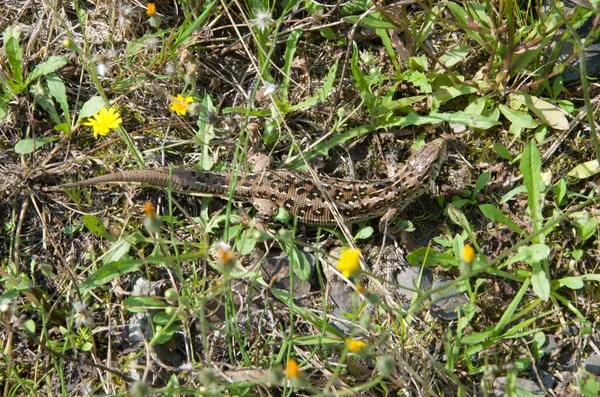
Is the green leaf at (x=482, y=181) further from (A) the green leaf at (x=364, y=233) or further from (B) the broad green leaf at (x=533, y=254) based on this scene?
(A) the green leaf at (x=364, y=233)

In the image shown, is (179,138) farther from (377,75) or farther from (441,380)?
(441,380)

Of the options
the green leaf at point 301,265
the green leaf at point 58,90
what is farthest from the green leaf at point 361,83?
the green leaf at point 58,90

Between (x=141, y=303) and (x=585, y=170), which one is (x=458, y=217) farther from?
(x=141, y=303)

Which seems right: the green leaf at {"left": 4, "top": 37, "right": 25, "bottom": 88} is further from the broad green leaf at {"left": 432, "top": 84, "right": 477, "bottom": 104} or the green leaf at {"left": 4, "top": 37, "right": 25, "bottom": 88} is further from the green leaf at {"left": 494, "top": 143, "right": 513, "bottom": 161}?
the green leaf at {"left": 494, "top": 143, "right": 513, "bottom": 161}

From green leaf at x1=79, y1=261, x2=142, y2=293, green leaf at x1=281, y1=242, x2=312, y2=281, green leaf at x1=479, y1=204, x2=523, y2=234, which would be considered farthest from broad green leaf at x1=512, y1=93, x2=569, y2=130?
green leaf at x1=79, y1=261, x2=142, y2=293

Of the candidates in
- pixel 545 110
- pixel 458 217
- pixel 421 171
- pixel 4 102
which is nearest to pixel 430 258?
pixel 458 217

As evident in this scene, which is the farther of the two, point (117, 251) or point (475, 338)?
point (117, 251)

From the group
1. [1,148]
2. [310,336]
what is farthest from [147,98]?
[310,336]
